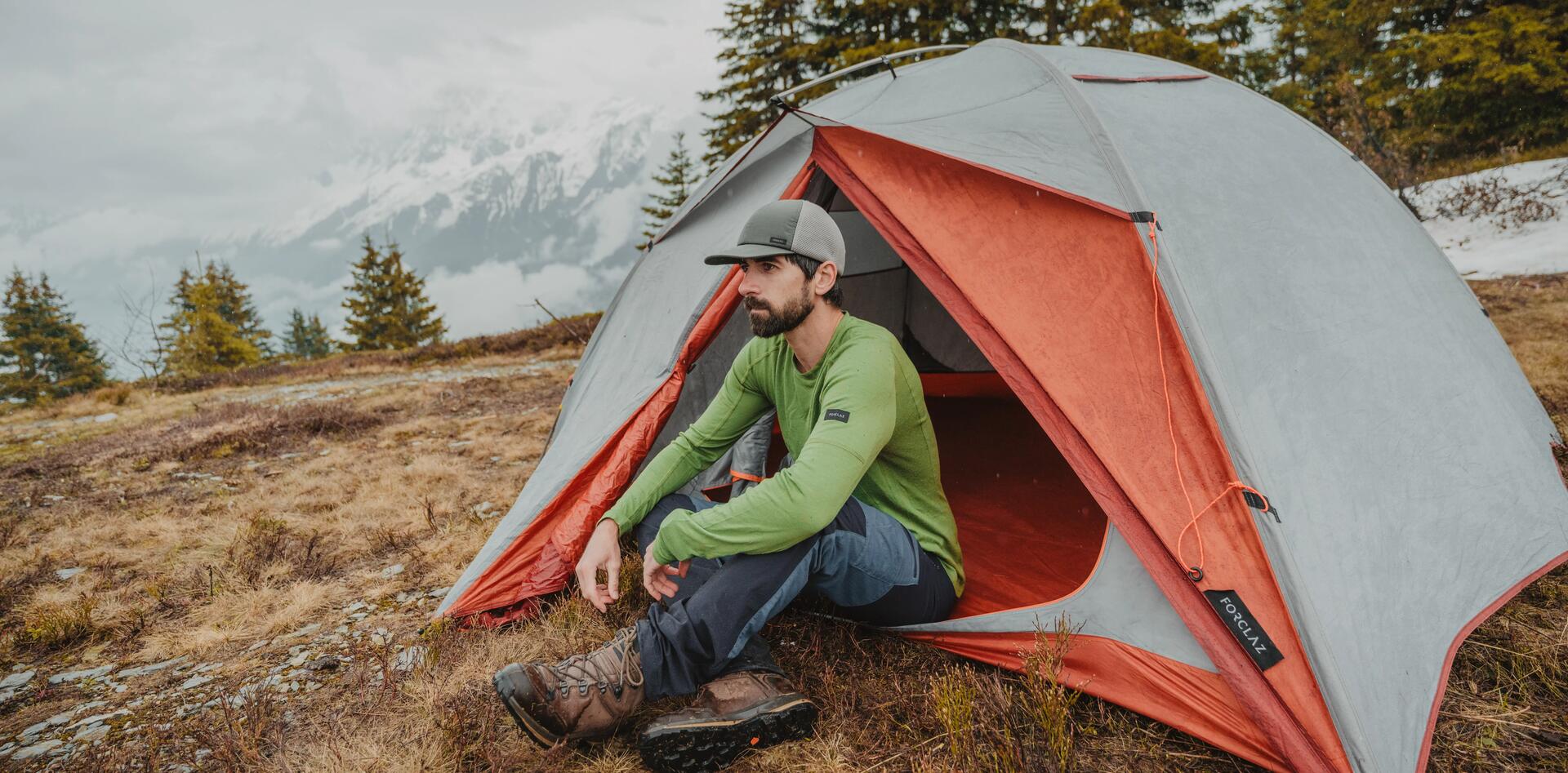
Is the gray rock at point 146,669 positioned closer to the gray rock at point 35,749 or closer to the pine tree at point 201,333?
the gray rock at point 35,749

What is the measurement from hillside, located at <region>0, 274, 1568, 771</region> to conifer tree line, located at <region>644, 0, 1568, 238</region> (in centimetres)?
778

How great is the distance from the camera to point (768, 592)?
200cm

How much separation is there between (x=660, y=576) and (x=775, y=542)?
0.49 meters

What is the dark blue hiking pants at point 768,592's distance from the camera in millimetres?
1993

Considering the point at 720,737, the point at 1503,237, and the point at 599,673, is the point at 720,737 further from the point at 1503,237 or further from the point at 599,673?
the point at 1503,237

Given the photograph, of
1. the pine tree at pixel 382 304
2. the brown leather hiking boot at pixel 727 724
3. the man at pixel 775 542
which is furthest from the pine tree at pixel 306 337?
the brown leather hiking boot at pixel 727 724

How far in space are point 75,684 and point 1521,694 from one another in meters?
5.02

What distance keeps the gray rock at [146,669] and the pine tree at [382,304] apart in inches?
990

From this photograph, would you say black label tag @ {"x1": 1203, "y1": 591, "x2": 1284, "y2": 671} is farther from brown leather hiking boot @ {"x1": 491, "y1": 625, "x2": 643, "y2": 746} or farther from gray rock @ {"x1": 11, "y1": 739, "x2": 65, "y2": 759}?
gray rock @ {"x1": 11, "y1": 739, "x2": 65, "y2": 759}

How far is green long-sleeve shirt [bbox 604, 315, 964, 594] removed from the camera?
6.36 ft

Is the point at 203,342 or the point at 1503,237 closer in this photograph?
the point at 1503,237

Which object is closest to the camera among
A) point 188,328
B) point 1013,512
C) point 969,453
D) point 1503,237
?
point 1013,512

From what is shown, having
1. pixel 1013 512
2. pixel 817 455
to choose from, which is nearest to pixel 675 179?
pixel 1013 512

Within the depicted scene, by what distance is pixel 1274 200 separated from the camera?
267 cm
